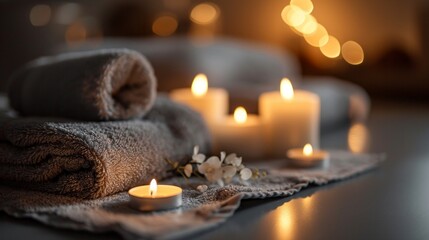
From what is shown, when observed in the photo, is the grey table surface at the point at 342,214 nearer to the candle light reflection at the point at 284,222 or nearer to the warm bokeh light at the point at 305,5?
the candle light reflection at the point at 284,222

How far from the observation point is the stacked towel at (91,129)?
69cm

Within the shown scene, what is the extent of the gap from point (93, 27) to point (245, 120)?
3.90 ft

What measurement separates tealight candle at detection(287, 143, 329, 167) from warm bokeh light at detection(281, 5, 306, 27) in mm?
1330

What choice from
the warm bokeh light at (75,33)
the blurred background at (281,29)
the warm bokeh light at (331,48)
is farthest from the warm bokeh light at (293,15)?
the warm bokeh light at (75,33)

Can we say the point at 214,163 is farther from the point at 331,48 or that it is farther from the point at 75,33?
the point at 331,48

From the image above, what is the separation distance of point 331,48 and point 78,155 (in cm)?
158

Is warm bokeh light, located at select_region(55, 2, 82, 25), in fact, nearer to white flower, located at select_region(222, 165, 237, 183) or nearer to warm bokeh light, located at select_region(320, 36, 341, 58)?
warm bokeh light, located at select_region(320, 36, 341, 58)

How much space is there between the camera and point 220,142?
1001 mm

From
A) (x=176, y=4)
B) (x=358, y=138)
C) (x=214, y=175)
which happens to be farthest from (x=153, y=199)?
Result: (x=176, y=4)

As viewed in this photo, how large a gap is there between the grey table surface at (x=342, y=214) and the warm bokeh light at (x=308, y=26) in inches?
46.2

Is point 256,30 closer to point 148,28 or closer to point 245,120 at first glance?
point 148,28

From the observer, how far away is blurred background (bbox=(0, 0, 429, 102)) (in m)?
1.75

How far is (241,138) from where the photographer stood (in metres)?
0.99

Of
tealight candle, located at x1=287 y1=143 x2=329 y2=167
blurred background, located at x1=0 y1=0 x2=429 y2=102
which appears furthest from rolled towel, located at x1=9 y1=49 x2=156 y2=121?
blurred background, located at x1=0 y1=0 x2=429 y2=102
